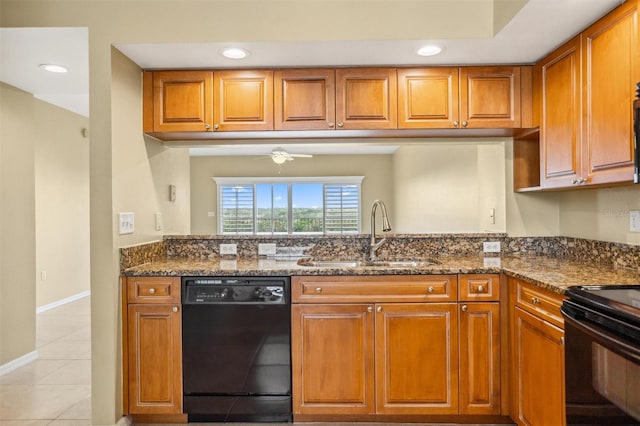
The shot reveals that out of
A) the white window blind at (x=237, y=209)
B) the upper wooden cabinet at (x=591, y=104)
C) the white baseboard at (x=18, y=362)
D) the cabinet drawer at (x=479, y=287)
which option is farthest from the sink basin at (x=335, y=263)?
the white window blind at (x=237, y=209)

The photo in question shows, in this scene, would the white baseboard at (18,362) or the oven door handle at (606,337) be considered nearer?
the oven door handle at (606,337)

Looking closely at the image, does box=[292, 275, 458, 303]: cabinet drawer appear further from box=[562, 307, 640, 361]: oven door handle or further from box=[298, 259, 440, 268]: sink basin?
box=[562, 307, 640, 361]: oven door handle

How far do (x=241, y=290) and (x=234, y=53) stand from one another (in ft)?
4.42

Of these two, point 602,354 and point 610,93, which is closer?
point 602,354

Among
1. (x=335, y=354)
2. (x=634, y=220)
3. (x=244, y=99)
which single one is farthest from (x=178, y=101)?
(x=634, y=220)

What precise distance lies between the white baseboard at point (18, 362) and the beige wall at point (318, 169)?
272cm

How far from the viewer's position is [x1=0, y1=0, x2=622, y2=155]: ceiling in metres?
2.10

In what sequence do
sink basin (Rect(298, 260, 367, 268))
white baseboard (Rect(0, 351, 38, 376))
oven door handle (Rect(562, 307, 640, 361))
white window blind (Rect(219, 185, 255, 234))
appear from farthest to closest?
white window blind (Rect(219, 185, 255, 234))
white baseboard (Rect(0, 351, 38, 376))
sink basin (Rect(298, 260, 367, 268))
oven door handle (Rect(562, 307, 640, 361))

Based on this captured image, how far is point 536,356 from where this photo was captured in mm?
1977

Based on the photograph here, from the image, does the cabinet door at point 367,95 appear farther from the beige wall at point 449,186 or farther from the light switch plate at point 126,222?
the light switch plate at point 126,222

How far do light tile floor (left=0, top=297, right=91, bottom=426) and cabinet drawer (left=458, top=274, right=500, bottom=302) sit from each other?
2.29 metres

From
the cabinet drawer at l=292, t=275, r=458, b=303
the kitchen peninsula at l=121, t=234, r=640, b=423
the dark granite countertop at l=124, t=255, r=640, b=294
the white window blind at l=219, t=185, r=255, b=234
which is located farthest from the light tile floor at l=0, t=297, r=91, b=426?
the white window blind at l=219, t=185, r=255, b=234

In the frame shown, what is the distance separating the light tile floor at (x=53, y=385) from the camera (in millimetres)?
2498

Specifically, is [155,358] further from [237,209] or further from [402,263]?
[237,209]
